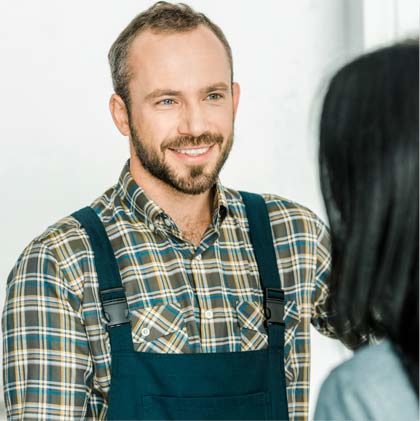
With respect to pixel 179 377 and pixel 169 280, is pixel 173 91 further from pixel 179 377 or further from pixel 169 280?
pixel 179 377

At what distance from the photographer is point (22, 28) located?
1.97 m

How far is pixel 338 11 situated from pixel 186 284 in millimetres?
811

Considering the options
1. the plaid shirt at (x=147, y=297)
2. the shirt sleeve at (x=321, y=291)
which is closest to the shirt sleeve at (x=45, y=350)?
the plaid shirt at (x=147, y=297)

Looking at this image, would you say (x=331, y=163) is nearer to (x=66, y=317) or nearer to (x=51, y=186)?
(x=66, y=317)

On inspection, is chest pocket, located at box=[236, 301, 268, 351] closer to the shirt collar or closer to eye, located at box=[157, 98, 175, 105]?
the shirt collar

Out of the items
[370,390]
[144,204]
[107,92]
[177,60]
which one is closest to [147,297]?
[144,204]

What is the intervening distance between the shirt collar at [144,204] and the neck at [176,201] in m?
0.02

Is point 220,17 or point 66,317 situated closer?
point 66,317

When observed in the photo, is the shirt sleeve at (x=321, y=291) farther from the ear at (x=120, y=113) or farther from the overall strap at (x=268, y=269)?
the ear at (x=120, y=113)

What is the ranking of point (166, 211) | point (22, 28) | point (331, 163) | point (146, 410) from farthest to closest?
point (22, 28) → point (166, 211) → point (146, 410) → point (331, 163)

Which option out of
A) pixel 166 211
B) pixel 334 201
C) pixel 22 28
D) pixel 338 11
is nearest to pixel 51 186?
pixel 22 28

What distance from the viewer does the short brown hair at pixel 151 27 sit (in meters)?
1.61

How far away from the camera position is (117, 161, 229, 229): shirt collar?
5.15ft

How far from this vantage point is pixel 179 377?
1.47m
